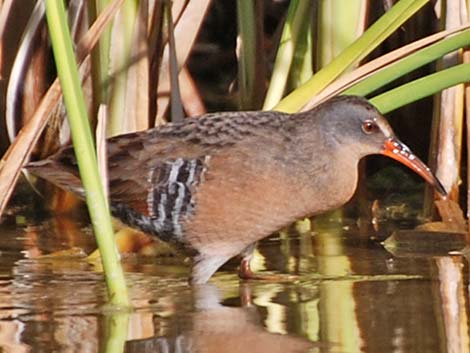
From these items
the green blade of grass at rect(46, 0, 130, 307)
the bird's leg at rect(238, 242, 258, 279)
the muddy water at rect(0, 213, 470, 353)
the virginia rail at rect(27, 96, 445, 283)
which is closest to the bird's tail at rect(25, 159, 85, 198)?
the virginia rail at rect(27, 96, 445, 283)

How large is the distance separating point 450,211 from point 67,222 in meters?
1.57

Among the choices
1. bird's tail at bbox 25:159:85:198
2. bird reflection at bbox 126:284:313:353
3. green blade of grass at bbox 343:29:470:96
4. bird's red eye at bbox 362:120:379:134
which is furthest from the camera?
bird's tail at bbox 25:159:85:198

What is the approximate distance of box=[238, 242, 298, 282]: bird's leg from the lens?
495 centimetres

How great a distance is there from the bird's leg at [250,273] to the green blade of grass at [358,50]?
0.53 m

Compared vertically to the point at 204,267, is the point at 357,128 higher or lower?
higher

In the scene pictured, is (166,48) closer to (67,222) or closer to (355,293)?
(67,222)

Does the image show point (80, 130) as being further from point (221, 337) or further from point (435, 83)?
point (435, 83)

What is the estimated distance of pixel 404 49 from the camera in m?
4.98

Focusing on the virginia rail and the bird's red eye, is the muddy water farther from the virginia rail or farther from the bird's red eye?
the bird's red eye

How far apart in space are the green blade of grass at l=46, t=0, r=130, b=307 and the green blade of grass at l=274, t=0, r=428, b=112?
1361 mm

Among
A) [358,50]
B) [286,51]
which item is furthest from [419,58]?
[286,51]

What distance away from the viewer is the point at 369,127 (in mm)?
4953

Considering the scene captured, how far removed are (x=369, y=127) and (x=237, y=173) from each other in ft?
1.58

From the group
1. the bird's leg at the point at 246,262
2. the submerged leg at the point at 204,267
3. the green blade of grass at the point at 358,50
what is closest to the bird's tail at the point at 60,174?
the submerged leg at the point at 204,267
